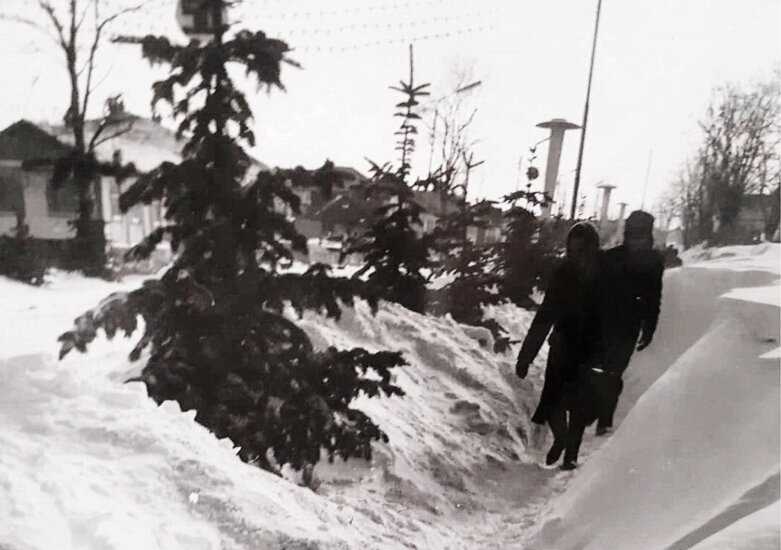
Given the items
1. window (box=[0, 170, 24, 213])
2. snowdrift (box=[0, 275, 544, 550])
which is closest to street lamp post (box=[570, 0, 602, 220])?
snowdrift (box=[0, 275, 544, 550])

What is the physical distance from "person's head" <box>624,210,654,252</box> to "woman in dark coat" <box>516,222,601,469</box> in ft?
0.67

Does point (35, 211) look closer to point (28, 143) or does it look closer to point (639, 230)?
point (28, 143)

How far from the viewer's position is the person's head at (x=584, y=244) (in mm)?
2439

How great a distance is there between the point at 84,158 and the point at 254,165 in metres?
0.65

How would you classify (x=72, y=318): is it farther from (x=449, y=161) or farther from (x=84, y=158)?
(x=449, y=161)

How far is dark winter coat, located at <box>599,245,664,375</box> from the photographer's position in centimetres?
245

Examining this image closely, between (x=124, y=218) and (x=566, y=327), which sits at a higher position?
(x=124, y=218)

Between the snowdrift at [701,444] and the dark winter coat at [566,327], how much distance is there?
1.08 feet

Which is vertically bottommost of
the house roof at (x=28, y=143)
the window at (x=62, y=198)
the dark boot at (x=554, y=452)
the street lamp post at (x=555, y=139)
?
the dark boot at (x=554, y=452)

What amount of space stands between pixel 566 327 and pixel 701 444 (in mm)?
764

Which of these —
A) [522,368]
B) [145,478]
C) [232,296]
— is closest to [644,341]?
[522,368]

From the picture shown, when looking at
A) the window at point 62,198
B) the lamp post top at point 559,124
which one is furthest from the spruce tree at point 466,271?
the window at point 62,198

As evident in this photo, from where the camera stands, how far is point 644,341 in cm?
256

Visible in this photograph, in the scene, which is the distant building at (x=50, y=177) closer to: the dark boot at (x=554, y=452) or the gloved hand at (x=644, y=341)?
the gloved hand at (x=644, y=341)
